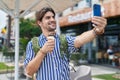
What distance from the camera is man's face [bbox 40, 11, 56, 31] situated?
307 cm

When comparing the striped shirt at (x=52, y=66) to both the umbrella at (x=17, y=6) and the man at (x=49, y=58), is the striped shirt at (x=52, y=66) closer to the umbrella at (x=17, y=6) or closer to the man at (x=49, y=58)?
the man at (x=49, y=58)

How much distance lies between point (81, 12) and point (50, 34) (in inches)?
609

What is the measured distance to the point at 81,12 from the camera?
18.4 m

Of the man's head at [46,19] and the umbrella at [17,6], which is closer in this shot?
the man's head at [46,19]

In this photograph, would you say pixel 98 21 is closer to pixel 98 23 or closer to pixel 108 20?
pixel 98 23

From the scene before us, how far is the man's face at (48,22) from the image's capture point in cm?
307

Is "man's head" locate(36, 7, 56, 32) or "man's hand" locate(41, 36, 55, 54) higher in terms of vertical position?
"man's head" locate(36, 7, 56, 32)

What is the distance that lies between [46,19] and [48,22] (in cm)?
5

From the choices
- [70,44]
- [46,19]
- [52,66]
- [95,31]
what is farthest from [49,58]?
[95,31]

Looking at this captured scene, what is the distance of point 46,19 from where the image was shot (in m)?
3.13

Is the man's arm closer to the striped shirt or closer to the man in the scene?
the man

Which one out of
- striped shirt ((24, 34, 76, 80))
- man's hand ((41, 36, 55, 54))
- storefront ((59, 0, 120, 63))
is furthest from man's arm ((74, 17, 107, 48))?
storefront ((59, 0, 120, 63))

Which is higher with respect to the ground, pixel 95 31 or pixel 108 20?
pixel 108 20

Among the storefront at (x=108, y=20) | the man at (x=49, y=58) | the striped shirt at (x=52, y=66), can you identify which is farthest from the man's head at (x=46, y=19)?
the storefront at (x=108, y=20)
